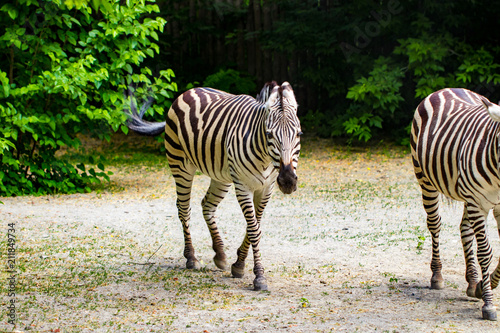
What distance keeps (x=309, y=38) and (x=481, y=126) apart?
8.92 metres

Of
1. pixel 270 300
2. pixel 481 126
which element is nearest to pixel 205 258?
pixel 270 300

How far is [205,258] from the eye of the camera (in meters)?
6.38

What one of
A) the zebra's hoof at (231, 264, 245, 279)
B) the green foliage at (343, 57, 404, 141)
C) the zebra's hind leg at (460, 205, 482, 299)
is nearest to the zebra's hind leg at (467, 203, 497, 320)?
the zebra's hind leg at (460, 205, 482, 299)

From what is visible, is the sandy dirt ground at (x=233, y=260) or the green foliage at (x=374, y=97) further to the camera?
the green foliage at (x=374, y=97)

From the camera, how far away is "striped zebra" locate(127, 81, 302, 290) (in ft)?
15.7

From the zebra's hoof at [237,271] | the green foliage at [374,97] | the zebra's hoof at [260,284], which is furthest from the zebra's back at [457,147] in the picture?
the green foliage at [374,97]

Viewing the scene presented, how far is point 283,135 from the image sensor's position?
4.71 meters

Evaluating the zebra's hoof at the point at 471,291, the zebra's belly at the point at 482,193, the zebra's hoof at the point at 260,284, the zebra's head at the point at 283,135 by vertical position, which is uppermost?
the zebra's head at the point at 283,135

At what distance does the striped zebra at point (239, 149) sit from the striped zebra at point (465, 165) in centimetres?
123

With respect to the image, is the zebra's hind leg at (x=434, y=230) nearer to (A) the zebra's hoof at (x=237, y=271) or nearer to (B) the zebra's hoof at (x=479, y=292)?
(B) the zebra's hoof at (x=479, y=292)

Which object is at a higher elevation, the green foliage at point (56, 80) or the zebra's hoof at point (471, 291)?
the green foliage at point (56, 80)

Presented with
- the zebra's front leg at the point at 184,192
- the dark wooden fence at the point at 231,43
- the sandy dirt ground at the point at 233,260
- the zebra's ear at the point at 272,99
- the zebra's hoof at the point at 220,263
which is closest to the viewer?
the sandy dirt ground at the point at 233,260

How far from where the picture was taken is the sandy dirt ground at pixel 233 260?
4.43 m

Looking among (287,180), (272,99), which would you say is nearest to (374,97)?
(272,99)
